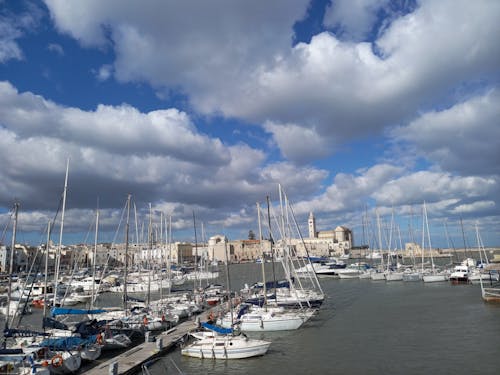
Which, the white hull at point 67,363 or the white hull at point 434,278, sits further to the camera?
the white hull at point 434,278

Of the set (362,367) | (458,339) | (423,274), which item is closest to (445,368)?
(362,367)

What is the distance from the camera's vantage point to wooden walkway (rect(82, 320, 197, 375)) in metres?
20.7

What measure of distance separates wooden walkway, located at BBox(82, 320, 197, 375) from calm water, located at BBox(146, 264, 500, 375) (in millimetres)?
776

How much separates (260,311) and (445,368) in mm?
15370

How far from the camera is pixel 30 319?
146 ft

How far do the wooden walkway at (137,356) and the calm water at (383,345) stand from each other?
78 cm

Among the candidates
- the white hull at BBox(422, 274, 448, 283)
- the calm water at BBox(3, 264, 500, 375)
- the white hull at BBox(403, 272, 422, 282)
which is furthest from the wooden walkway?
the white hull at BBox(403, 272, 422, 282)

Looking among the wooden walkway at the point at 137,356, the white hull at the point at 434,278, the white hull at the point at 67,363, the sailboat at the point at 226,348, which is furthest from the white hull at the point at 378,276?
the white hull at the point at 67,363

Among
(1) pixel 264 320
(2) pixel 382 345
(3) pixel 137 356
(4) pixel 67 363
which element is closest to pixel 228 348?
(3) pixel 137 356

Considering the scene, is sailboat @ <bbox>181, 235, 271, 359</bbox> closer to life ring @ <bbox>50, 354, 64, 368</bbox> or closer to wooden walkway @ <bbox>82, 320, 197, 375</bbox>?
wooden walkway @ <bbox>82, 320, 197, 375</bbox>

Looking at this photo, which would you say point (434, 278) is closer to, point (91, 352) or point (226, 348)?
point (226, 348)

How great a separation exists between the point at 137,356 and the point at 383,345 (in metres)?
16.2

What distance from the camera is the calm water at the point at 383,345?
22109 mm

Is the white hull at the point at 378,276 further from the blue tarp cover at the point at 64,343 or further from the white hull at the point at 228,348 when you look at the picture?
the blue tarp cover at the point at 64,343
